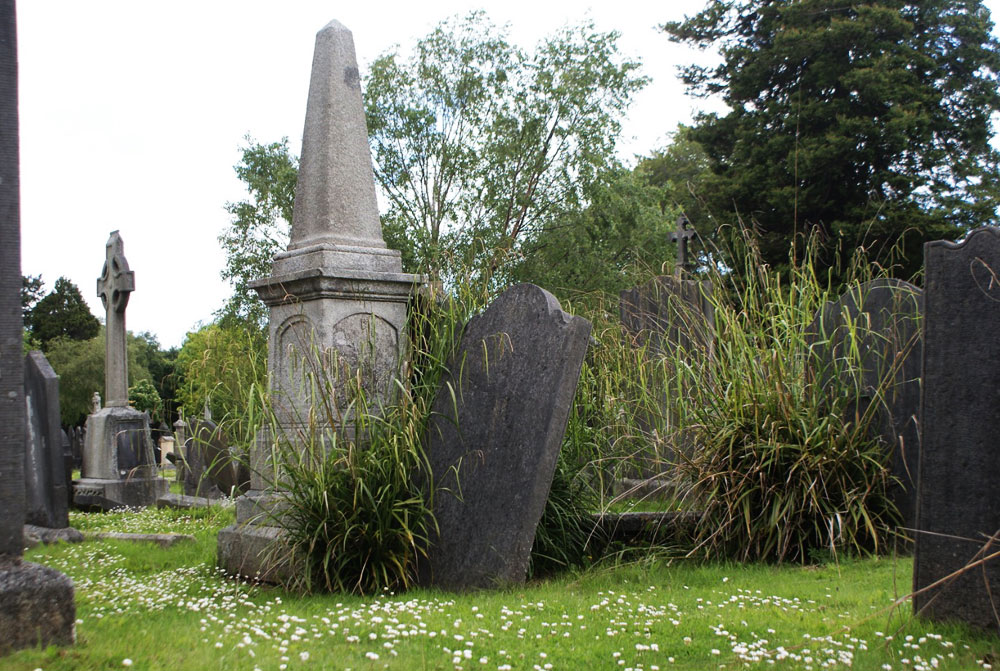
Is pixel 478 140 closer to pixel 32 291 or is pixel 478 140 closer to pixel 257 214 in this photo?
pixel 257 214

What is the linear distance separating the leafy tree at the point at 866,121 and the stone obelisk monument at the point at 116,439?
11.3 m

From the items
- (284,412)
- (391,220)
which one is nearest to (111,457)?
(284,412)

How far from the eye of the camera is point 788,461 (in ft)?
15.2

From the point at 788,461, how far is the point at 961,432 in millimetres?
1498

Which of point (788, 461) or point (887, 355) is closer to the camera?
point (788, 461)

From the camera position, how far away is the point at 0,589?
2.87 m

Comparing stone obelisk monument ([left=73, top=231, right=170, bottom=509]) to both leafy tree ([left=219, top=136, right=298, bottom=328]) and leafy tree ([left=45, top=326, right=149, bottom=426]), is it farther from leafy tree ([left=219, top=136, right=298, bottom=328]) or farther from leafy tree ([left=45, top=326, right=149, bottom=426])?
leafy tree ([left=45, top=326, right=149, bottom=426])

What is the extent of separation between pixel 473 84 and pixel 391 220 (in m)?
4.38

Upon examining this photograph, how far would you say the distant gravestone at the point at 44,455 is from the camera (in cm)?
719

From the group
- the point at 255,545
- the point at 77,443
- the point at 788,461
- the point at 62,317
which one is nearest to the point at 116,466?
the point at 255,545

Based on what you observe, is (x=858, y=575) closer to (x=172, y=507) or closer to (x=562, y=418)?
(x=562, y=418)

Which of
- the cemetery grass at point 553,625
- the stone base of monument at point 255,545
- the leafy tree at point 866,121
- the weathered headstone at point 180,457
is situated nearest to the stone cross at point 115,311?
the weathered headstone at point 180,457

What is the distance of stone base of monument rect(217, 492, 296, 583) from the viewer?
14.5ft

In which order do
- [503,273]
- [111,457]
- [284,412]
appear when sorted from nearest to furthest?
1. [284,412]
2. [503,273]
3. [111,457]
